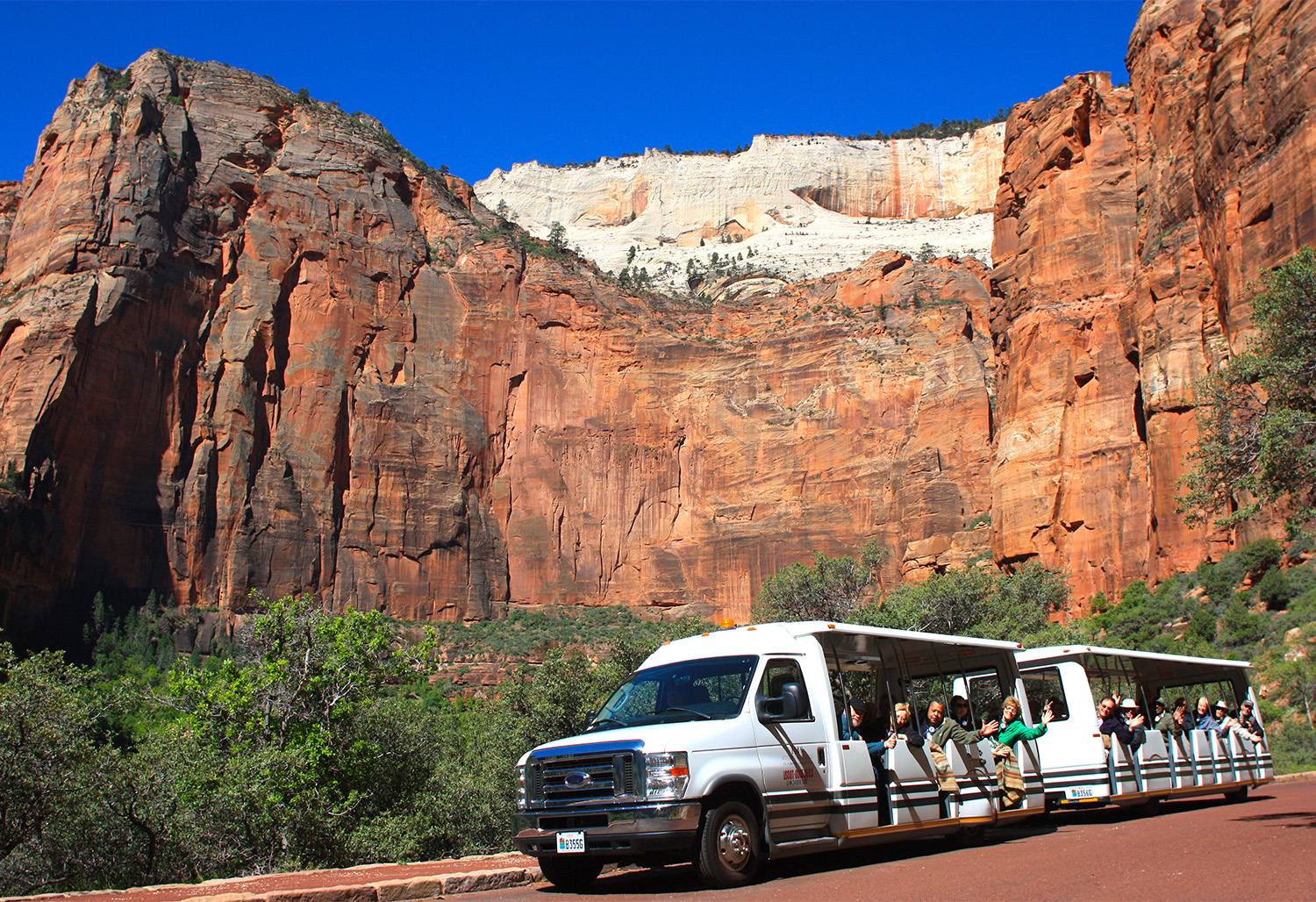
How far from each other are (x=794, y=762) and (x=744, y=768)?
0.75 metres

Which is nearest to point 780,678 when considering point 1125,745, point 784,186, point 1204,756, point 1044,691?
point 1044,691

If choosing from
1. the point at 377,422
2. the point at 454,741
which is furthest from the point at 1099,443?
the point at 377,422

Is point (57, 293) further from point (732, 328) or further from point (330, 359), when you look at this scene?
point (732, 328)

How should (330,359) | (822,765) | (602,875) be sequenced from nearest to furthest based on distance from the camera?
(822,765) < (602,875) < (330,359)

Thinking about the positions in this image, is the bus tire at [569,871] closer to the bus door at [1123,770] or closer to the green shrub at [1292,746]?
the bus door at [1123,770]

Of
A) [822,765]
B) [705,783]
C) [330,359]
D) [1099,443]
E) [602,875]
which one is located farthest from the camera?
[330,359]

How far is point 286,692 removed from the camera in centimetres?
1731

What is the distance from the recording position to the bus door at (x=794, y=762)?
9.27 metres

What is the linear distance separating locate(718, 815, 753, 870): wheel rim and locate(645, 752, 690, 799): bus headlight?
64 cm

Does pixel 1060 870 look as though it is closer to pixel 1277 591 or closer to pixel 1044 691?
pixel 1044 691

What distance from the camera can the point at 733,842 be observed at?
8.84 meters

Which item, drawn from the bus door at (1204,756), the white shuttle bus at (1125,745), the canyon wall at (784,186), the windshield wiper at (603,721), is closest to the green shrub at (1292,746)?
the white shuttle bus at (1125,745)

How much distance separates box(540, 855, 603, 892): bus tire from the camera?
9289mm

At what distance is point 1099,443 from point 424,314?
1944 inches
